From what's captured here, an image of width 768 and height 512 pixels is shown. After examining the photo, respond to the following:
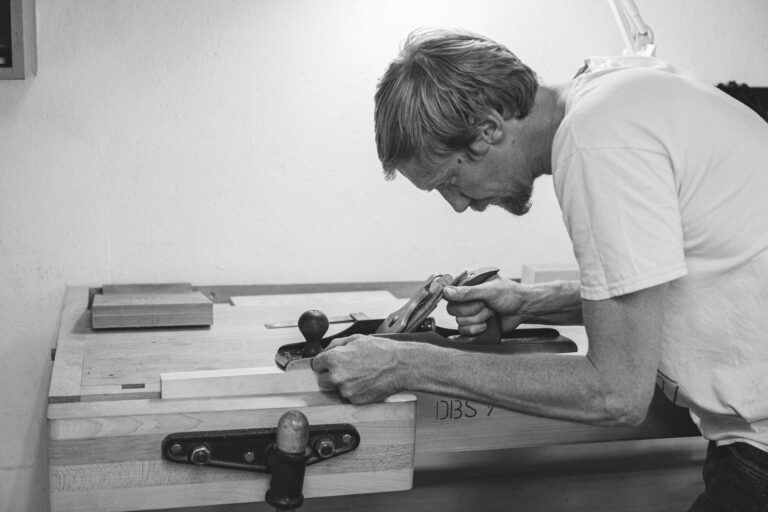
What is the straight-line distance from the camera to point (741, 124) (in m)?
1.06

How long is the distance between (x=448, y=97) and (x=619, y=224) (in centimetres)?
30

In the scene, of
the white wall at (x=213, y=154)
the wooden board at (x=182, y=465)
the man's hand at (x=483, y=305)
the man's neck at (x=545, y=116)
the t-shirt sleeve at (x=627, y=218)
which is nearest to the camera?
the t-shirt sleeve at (x=627, y=218)

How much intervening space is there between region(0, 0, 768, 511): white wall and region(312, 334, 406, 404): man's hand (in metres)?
0.84

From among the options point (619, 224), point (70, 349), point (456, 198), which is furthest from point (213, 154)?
point (619, 224)

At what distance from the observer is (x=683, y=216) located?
1.03 metres

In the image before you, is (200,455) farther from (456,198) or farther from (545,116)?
(545,116)

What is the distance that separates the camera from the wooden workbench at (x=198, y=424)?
108 cm

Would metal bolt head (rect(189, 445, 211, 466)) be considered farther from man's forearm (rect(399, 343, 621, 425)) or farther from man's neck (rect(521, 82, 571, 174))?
man's neck (rect(521, 82, 571, 174))

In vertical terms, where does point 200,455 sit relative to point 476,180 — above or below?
below

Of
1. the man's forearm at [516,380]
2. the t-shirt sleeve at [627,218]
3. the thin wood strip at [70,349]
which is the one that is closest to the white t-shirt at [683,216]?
the t-shirt sleeve at [627,218]

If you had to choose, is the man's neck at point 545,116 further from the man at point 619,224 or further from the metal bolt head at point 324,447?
the metal bolt head at point 324,447

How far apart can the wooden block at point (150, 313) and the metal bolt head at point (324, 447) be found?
506 mm

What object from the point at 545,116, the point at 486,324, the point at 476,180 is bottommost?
the point at 486,324

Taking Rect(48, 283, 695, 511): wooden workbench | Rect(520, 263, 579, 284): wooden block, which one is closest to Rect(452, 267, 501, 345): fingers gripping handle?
Rect(48, 283, 695, 511): wooden workbench
